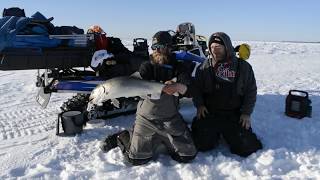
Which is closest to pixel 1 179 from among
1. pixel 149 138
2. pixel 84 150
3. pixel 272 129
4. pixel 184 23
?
pixel 84 150

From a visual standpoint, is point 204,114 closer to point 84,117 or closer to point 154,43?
point 154,43

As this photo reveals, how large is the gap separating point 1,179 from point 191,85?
86.8 inches

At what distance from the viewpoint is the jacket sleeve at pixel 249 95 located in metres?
4.43

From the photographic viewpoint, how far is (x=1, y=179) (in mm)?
3758

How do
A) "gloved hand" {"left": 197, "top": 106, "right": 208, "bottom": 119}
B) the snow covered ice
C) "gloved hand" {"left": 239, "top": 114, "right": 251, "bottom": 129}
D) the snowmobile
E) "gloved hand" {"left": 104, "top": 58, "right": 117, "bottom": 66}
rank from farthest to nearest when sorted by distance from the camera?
1. "gloved hand" {"left": 104, "top": 58, "right": 117, "bottom": 66}
2. the snowmobile
3. "gloved hand" {"left": 197, "top": 106, "right": 208, "bottom": 119}
4. "gloved hand" {"left": 239, "top": 114, "right": 251, "bottom": 129}
5. the snow covered ice

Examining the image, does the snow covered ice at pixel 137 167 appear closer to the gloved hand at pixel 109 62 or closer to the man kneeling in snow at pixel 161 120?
the man kneeling in snow at pixel 161 120

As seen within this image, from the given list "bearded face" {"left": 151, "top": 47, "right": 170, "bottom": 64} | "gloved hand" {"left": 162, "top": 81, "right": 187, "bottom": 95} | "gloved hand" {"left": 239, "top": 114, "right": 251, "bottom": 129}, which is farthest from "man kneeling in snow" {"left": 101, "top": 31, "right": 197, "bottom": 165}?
"gloved hand" {"left": 239, "top": 114, "right": 251, "bottom": 129}

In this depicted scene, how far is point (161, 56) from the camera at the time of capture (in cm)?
415

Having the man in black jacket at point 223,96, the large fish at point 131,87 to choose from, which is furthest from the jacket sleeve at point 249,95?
the large fish at point 131,87

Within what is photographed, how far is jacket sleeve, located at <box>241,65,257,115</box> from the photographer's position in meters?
4.43

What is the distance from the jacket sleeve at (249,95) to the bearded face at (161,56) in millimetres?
989

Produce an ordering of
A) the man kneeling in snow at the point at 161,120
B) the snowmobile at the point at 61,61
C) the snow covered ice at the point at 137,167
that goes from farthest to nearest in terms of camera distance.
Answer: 1. the snowmobile at the point at 61,61
2. the man kneeling in snow at the point at 161,120
3. the snow covered ice at the point at 137,167

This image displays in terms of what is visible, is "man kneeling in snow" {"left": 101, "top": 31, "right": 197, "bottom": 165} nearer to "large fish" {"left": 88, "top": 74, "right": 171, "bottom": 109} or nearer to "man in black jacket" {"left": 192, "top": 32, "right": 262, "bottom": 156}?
"large fish" {"left": 88, "top": 74, "right": 171, "bottom": 109}

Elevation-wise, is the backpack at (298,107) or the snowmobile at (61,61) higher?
→ the snowmobile at (61,61)
